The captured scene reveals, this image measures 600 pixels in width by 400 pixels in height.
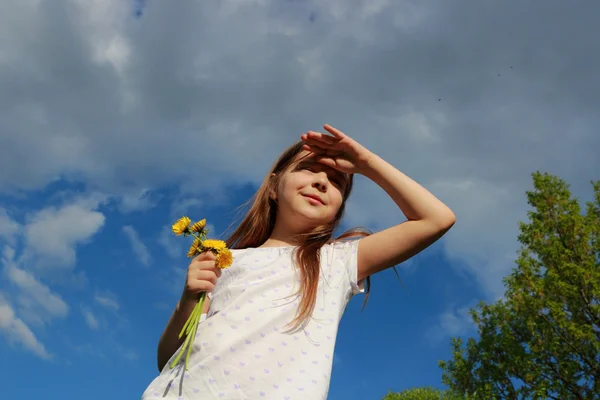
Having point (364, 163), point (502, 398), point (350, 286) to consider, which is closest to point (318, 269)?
point (350, 286)

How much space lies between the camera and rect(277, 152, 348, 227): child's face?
3.08m

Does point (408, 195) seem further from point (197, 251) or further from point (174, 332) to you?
point (174, 332)

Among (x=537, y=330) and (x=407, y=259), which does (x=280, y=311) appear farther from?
(x=537, y=330)

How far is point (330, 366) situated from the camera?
2.58m

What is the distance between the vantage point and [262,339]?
251cm

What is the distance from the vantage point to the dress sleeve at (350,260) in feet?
9.59

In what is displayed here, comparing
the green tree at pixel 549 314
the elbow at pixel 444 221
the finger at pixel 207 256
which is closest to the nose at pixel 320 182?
the elbow at pixel 444 221

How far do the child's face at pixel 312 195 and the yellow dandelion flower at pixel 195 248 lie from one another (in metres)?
0.66

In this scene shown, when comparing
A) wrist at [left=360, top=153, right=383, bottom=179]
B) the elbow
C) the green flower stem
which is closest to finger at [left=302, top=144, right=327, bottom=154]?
wrist at [left=360, top=153, right=383, bottom=179]

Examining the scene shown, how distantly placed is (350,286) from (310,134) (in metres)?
0.89

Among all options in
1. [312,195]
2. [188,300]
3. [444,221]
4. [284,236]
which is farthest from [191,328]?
[444,221]

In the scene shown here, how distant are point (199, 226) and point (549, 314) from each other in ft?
43.8

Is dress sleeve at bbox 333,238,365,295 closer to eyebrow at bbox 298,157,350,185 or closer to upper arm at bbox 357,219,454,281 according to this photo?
upper arm at bbox 357,219,454,281

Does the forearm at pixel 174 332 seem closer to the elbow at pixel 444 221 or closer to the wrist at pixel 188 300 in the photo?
the wrist at pixel 188 300
